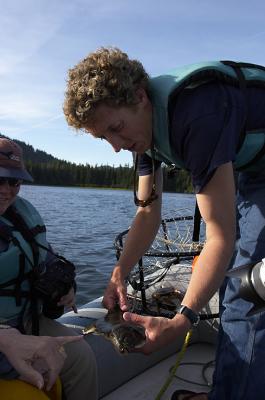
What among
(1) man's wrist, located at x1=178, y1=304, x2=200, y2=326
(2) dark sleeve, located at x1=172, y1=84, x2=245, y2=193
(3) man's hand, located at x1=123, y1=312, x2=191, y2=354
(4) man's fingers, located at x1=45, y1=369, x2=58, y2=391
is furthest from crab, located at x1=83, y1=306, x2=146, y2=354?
(2) dark sleeve, located at x1=172, y1=84, x2=245, y2=193

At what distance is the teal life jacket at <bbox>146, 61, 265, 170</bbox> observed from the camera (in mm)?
2160

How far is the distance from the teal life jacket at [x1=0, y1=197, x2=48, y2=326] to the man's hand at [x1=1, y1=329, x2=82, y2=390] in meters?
0.53

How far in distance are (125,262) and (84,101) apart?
4.29 ft

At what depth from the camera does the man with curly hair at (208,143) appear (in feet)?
6.63

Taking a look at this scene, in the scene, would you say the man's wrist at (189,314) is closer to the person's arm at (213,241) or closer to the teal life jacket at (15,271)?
the person's arm at (213,241)

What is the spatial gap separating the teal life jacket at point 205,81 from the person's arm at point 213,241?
1.15ft

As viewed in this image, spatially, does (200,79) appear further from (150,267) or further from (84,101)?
(150,267)

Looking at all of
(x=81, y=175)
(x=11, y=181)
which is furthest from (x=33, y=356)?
(x=81, y=175)

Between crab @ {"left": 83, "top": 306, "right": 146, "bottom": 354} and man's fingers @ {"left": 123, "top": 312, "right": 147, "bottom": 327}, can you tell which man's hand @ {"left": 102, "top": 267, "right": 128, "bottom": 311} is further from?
man's fingers @ {"left": 123, "top": 312, "right": 147, "bottom": 327}

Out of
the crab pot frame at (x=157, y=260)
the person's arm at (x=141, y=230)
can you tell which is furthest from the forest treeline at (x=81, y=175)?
the person's arm at (x=141, y=230)

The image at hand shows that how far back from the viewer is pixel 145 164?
2.98 metres

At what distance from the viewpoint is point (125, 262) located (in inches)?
119

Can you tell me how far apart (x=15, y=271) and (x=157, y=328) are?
1.21m

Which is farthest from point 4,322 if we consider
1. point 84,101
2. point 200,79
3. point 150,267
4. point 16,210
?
point 150,267
